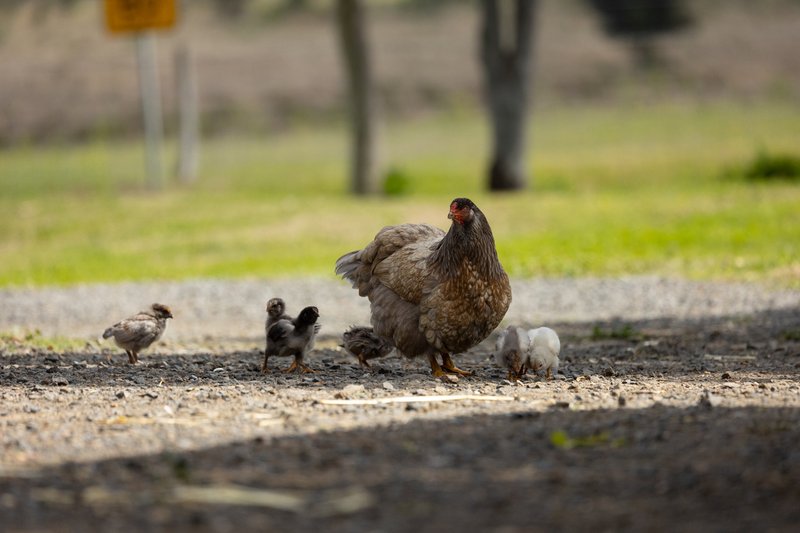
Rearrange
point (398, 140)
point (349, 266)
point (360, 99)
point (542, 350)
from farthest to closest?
point (398, 140) < point (360, 99) < point (349, 266) < point (542, 350)

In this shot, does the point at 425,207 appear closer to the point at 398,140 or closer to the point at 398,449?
the point at 398,140

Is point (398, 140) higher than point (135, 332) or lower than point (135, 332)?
higher

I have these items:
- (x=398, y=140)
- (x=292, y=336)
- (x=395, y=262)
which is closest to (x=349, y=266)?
(x=395, y=262)

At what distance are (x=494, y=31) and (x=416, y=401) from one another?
60.5 ft

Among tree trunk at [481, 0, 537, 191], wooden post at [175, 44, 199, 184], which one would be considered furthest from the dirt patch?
wooden post at [175, 44, 199, 184]

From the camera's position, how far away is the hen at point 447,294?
8578mm

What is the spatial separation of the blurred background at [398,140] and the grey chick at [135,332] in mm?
7545

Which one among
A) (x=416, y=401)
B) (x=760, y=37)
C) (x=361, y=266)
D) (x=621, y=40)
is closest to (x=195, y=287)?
(x=361, y=266)

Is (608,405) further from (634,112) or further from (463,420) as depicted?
(634,112)

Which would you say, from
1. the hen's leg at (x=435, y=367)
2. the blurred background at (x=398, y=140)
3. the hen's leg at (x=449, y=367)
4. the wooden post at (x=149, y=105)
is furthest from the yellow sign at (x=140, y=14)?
the hen's leg at (x=435, y=367)

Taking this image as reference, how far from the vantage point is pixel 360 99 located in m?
25.8

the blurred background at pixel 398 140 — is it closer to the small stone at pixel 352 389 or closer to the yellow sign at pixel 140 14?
the yellow sign at pixel 140 14

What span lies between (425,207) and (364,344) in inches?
502

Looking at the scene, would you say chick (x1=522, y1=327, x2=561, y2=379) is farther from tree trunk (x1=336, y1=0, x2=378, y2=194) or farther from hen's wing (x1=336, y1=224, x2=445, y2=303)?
tree trunk (x1=336, y1=0, x2=378, y2=194)
